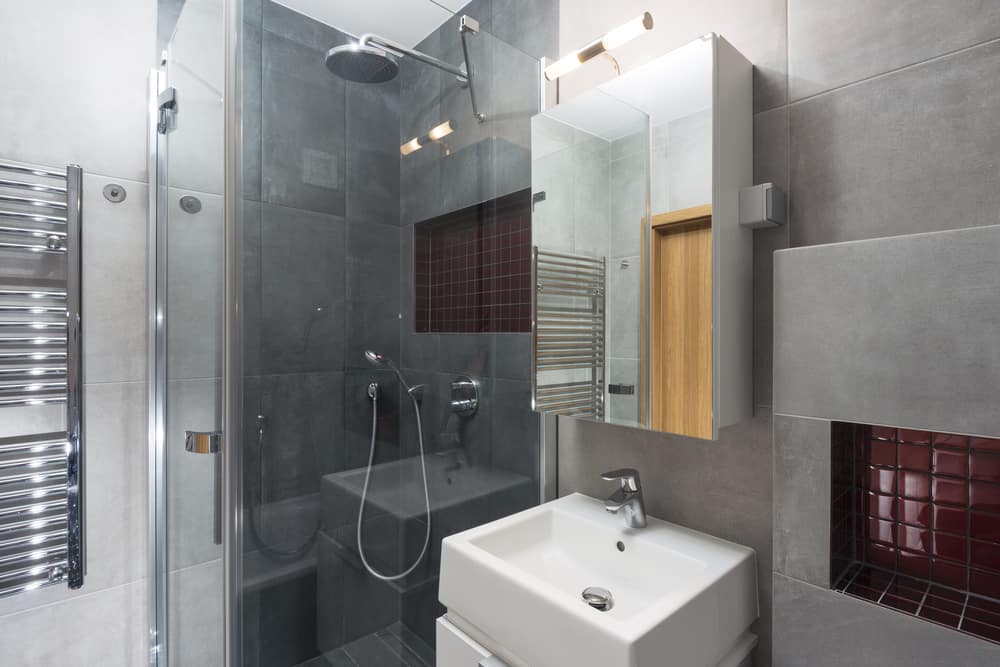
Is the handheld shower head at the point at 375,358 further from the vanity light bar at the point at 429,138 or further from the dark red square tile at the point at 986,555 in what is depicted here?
the dark red square tile at the point at 986,555

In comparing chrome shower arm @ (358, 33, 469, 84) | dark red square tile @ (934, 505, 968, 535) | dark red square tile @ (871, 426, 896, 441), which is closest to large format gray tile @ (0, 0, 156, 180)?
chrome shower arm @ (358, 33, 469, 84)

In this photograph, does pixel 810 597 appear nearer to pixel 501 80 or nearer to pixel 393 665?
pixel 393 665

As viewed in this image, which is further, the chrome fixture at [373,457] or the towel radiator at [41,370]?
the towel radiator at [41,370]

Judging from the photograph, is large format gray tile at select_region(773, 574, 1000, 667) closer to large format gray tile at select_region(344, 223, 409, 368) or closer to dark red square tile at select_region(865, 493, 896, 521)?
dark red square tile at select_region(865, 493, 896, 521)

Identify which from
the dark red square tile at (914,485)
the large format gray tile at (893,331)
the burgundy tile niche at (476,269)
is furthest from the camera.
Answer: the burgundy tile niche at (476,269)

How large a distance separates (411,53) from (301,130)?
38cm

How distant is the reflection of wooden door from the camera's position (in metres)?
1.00

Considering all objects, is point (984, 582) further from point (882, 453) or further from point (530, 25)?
point (530, 25)

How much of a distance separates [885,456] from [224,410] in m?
1.33

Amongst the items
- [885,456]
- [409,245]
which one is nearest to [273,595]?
[409,245]

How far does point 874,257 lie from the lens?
77cm

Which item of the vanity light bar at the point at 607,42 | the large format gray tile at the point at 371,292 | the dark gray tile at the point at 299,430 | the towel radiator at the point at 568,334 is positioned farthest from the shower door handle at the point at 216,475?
the vanity light bar at the point at 607,42

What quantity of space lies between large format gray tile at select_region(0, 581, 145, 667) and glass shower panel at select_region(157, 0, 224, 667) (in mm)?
188

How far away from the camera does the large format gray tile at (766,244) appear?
3.40 ft
